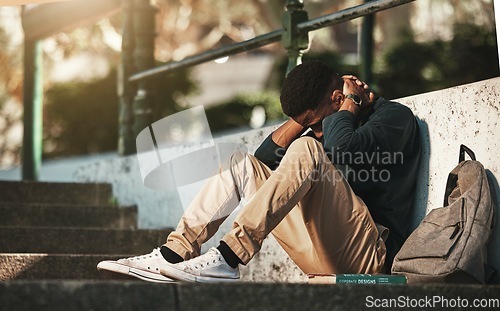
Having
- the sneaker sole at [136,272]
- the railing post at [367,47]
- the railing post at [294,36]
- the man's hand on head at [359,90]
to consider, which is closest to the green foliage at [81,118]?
the railing post at [367,47]

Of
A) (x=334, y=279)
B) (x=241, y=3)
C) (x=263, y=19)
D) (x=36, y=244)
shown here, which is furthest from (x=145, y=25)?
(x=241, y=3)

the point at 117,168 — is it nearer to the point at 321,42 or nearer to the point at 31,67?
the point at 31,67

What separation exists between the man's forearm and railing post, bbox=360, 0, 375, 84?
3594 mm

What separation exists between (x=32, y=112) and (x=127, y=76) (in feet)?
6.71

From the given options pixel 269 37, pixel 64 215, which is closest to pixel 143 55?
pixel 64 215

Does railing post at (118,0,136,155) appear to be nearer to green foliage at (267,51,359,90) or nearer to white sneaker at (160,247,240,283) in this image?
white sneaker at (160,247,240,283)

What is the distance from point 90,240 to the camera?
18.3ft

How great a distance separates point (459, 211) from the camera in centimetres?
344

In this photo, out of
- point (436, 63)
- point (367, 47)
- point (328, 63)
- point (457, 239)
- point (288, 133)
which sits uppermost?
point (328, 63)

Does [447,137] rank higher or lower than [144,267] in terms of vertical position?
higher

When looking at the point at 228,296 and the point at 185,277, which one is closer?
the point at 228,296

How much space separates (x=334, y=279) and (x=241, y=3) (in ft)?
60.4

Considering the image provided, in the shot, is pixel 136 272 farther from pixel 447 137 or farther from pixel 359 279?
Result: pixel 447 137

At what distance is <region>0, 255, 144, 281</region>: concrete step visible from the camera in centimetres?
442
